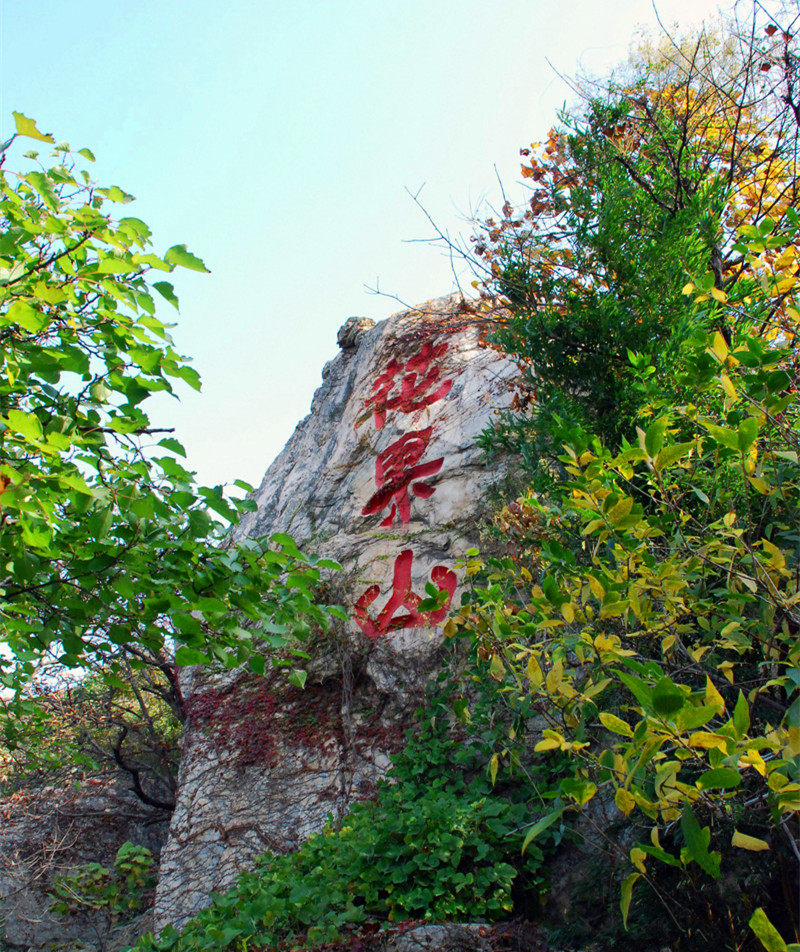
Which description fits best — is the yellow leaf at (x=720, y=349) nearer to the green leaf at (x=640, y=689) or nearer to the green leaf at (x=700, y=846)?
the green leaf at (x=640, y=689)

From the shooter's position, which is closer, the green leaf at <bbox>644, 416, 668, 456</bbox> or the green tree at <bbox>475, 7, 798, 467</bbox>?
the green leaf at <bbox>644, 416, 668, 456</bbox>

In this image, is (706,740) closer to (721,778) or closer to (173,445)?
(721,778)

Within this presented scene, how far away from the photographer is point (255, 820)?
4.71 metres

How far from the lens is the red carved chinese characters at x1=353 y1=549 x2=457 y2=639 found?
16.2ft

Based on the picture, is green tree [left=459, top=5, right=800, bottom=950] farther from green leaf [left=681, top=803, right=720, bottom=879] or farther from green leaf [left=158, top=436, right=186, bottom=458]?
green leaf [left=158, top=436, right=186, bottom=458]

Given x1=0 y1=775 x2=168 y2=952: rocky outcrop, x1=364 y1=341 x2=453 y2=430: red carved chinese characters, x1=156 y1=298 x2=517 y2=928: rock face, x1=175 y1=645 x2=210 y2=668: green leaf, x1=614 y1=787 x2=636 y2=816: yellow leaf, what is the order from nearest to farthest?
1. x1=614 y1=787 x2=636 y2=816: yellow leaf
2. x1=175 y1=645 x2=210 y2=668: green leaf
3. x1=156 y1=298 x2=517 y2=928: rock face
4. x1=0 y1=775 x2=168 y2=952: rocky outcrop
5. x1=364 y1=341 x2=453 y2=430: red carved chinese characters

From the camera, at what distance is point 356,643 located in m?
5.14

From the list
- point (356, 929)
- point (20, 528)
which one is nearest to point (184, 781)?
point (356, 929)

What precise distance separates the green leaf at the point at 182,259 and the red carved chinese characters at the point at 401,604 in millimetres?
3038

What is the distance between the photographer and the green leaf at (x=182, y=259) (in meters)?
2.43

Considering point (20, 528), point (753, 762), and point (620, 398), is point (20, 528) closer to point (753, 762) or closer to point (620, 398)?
point (753, 762)

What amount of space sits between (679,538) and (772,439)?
463mm

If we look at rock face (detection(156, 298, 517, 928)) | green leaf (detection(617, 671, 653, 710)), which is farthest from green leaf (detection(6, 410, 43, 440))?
rock face (detection(156, 298, 517, 928))

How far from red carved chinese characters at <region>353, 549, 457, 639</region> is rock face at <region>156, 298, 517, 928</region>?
0.03 ft
